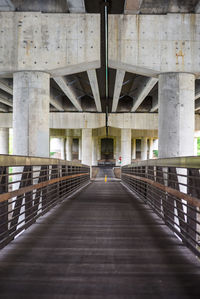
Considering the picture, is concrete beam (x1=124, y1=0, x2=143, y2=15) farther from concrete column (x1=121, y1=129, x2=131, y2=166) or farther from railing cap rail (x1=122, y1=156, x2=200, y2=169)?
concrete column (x1=121, y1=129, x2=131, y2=166)

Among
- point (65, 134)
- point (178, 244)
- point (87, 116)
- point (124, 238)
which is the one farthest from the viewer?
point (65, 134)

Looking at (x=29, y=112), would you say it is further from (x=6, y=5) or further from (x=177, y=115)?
(x=177, y=115)

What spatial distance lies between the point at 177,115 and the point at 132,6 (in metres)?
4.51

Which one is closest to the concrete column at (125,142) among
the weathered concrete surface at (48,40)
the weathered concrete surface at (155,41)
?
the weathered concrete surface at (155,41)

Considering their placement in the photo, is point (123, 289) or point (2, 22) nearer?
point (123, 289)

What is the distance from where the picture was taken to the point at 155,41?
10461mm

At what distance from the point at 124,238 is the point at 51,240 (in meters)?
1.08

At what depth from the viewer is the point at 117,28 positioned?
10477 mm

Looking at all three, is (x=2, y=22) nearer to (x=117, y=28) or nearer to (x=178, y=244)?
(x=117, y=28)

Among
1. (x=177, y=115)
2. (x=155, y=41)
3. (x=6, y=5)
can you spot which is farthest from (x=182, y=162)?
(x=6, y=5)

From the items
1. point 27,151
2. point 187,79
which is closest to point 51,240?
point 27,151

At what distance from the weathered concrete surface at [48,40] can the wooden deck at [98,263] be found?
756 centimetres

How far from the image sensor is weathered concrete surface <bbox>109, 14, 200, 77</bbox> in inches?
409

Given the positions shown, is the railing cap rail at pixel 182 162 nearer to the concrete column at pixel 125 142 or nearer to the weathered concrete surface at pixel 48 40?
the weathered concrete surface at pixel 48 40
